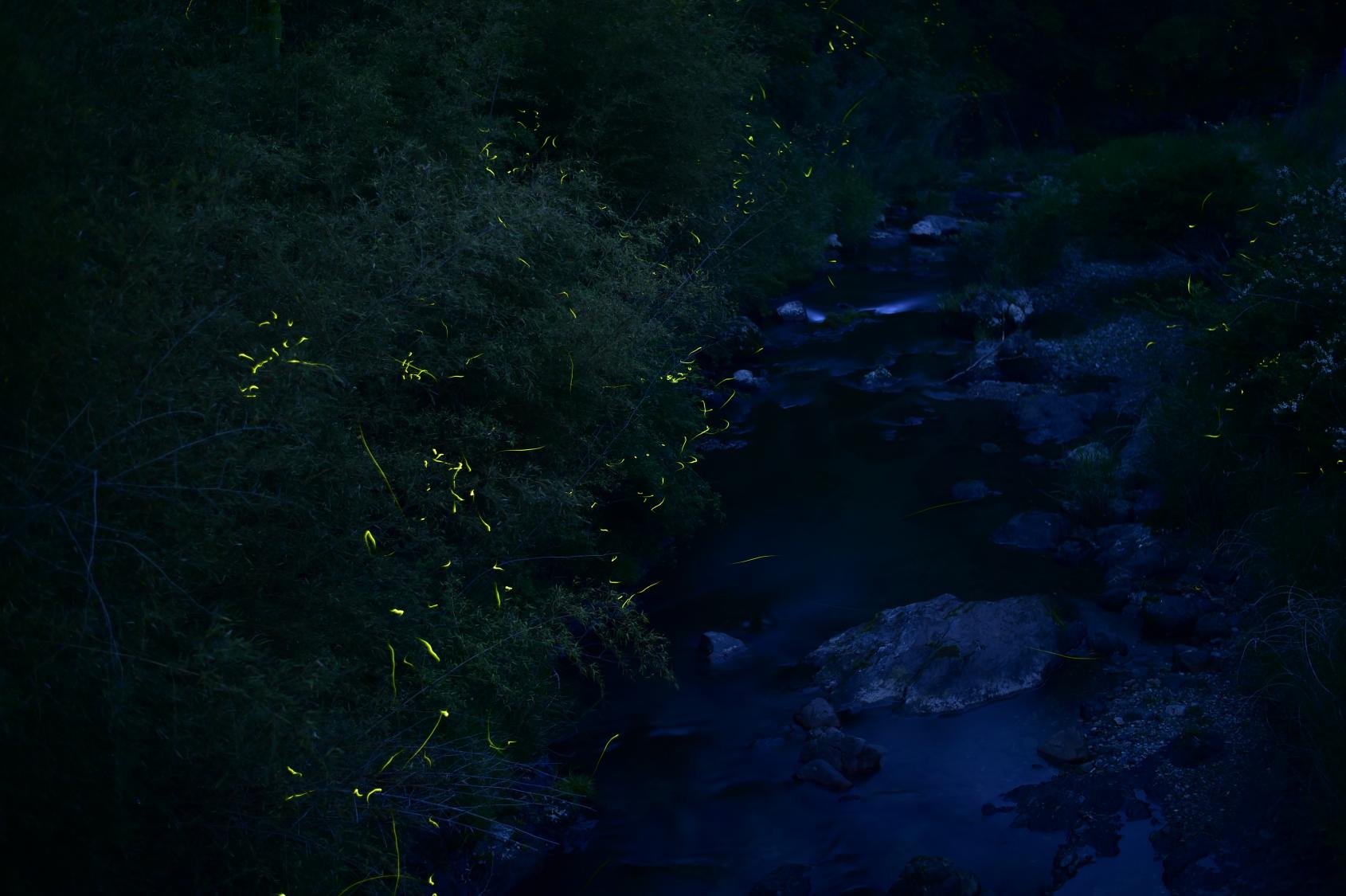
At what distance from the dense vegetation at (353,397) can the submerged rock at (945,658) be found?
138 cm

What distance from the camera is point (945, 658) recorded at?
24.5 ft

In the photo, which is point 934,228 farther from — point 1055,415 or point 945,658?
point 945,658

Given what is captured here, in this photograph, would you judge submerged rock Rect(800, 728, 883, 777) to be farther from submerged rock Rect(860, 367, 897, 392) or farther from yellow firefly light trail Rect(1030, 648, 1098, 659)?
submerged rock Rect(860, 367, 897, 392)

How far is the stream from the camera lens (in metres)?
5.98

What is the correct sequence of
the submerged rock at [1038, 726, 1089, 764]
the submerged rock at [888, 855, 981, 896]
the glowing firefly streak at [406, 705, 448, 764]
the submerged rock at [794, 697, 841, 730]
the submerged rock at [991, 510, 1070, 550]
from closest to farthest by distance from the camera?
the glowing firefly streak at [406, 705, 448, 764] < the submerged rock at [888, 855, 981, 896] < the submerged rock at [1038, 726, 1089, 764] < the submerged rock at [794, 697, 841, 730] < the submerged rock at [991, 510, 1070, 550]

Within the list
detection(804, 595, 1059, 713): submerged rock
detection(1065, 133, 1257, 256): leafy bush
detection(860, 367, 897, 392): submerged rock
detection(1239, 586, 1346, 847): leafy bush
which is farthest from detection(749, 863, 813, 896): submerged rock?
detection(1065, 133, 1257, 256): leafy bush

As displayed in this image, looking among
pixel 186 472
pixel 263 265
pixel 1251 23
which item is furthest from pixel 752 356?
pixel 1251 23

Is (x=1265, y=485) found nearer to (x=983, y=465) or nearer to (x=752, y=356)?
(x=983, y=465)

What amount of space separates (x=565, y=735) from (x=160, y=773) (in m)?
3.96

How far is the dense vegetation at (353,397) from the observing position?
3438mm

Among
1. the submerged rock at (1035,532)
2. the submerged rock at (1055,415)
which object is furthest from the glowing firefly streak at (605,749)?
the submerged rock at (1055,415)

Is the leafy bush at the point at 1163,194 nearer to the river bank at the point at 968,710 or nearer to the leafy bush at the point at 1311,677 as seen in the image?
the river bank at the point at 968,710

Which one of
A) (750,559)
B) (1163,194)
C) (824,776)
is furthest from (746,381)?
(824,776)

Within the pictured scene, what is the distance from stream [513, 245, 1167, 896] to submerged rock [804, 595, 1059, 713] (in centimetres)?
16
